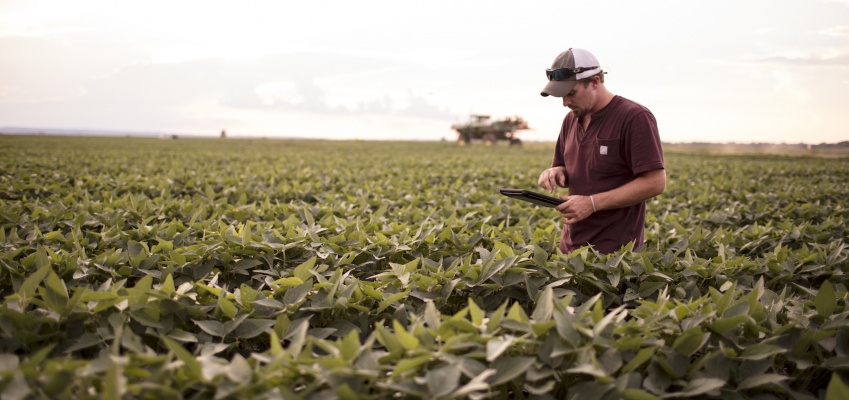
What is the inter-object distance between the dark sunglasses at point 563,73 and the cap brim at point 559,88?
0.03m

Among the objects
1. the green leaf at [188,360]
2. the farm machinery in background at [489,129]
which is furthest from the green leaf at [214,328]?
the farm machinery in background at [489,129]

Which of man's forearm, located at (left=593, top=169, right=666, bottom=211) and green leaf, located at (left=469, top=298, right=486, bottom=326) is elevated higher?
man's forearm, located at (left=593, top=169, right=666, bottom=211)

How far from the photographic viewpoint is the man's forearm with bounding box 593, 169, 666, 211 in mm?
3334

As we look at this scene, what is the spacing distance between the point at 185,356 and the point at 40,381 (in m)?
0.40

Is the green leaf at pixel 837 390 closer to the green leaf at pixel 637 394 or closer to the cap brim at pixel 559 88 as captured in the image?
the green leaf at pixel 637 394

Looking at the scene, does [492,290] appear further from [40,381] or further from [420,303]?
[40,381]

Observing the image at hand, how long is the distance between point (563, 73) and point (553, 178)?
2.77 feet

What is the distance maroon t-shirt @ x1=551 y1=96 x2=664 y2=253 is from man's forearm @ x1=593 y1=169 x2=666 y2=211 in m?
0.06

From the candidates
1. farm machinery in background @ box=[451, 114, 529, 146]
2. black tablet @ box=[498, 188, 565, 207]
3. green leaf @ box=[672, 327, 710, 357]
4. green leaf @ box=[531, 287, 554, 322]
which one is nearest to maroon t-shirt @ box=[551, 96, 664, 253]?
black tablet @ box=[498, 188, 565, 207]

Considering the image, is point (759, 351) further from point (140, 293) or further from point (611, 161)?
point (140, 293)

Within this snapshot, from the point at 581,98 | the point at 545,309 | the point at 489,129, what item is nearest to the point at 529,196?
the point at 581,98

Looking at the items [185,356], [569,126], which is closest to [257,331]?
[185,356]

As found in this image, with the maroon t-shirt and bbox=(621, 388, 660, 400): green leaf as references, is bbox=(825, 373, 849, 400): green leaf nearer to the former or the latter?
bbox=(621, 388, 660, 400): green leaf

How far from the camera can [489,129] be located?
60.5m
